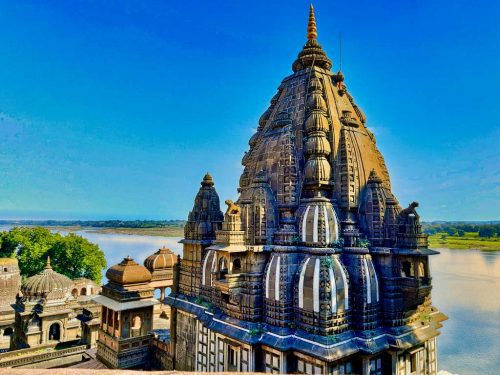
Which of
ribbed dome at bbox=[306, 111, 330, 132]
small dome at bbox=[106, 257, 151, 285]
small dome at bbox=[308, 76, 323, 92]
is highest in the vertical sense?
small dome at bbox=[308, 76, 323, 92]

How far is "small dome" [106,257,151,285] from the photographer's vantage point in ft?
57.9

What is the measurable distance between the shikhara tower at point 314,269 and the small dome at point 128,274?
3.70 m

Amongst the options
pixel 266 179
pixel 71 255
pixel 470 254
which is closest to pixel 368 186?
pixel 266 179

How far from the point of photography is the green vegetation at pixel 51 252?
3547 cm

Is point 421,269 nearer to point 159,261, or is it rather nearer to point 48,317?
point 159,261

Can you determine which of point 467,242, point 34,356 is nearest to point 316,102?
point 34,356

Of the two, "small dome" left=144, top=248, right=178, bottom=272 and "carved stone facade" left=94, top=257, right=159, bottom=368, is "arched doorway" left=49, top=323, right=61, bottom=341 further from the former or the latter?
"small dome" left=144, top=248, right=178, bottom=272

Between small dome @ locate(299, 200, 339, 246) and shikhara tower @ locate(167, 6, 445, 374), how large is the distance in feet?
0.13

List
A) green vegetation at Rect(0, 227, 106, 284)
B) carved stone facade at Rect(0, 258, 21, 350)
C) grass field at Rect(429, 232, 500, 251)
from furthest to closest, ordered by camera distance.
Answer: grass field at Rect(429, 232, 500, 251) → green vegetation at Rect(0, 227, 106, 284) → carved stone facade at Rect(0, 258, 21, 350)

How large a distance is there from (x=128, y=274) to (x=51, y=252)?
78.3 ft

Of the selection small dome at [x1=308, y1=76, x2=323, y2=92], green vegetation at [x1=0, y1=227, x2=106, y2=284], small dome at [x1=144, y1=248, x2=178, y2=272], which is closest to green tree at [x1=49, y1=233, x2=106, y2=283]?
green vegetation at [x1=0, y1=227, x2=106, y2=284]

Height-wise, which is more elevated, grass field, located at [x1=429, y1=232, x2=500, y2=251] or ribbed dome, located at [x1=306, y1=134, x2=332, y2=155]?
ribbed dome, located at [x1=306, y1=134, x2=332, y2=155]

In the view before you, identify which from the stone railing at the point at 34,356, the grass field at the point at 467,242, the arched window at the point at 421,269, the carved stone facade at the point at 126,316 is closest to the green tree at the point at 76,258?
the stone railing at the point at 34,356

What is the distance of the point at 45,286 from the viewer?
23.0 m
